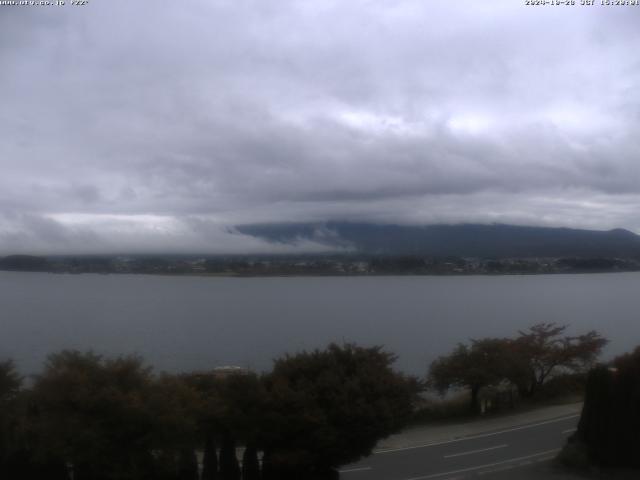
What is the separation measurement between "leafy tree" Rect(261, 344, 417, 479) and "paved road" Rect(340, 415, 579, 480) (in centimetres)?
256

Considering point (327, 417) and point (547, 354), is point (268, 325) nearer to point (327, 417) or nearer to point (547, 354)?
point (547, 354)

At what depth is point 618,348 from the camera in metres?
53.0

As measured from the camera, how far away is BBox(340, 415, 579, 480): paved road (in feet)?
61.3

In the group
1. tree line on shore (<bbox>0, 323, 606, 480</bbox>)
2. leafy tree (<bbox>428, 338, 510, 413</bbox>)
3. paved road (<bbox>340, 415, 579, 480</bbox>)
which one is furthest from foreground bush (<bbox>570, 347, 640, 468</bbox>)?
leafy tree (<bbox>428, 338, 510, 413</bbox>)

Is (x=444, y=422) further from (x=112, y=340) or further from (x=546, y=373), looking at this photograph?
(x=112, y=340)

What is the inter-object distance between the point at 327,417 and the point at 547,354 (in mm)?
22325

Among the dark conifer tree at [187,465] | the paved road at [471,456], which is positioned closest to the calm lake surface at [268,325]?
the paved road at [471,456]

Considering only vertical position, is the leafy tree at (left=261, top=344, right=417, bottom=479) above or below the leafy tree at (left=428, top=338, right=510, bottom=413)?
above

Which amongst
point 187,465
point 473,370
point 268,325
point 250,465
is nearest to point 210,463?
point 187,465

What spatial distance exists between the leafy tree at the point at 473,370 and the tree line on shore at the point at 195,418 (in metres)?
11.9

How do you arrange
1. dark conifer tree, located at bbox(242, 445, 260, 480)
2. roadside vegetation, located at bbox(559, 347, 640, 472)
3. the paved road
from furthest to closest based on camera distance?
the paved road → roadside vegetation, located at bbox(559, 347, 640, 472) → dark conifer tree, located at bbox(242, 445, 260, 480)

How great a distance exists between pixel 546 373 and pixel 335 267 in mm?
88908

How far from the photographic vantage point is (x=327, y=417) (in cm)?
1616

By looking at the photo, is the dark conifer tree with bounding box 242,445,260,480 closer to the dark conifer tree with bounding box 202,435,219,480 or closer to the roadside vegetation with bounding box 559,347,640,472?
the dark conifer tree with bounding box 202,435,219,480
